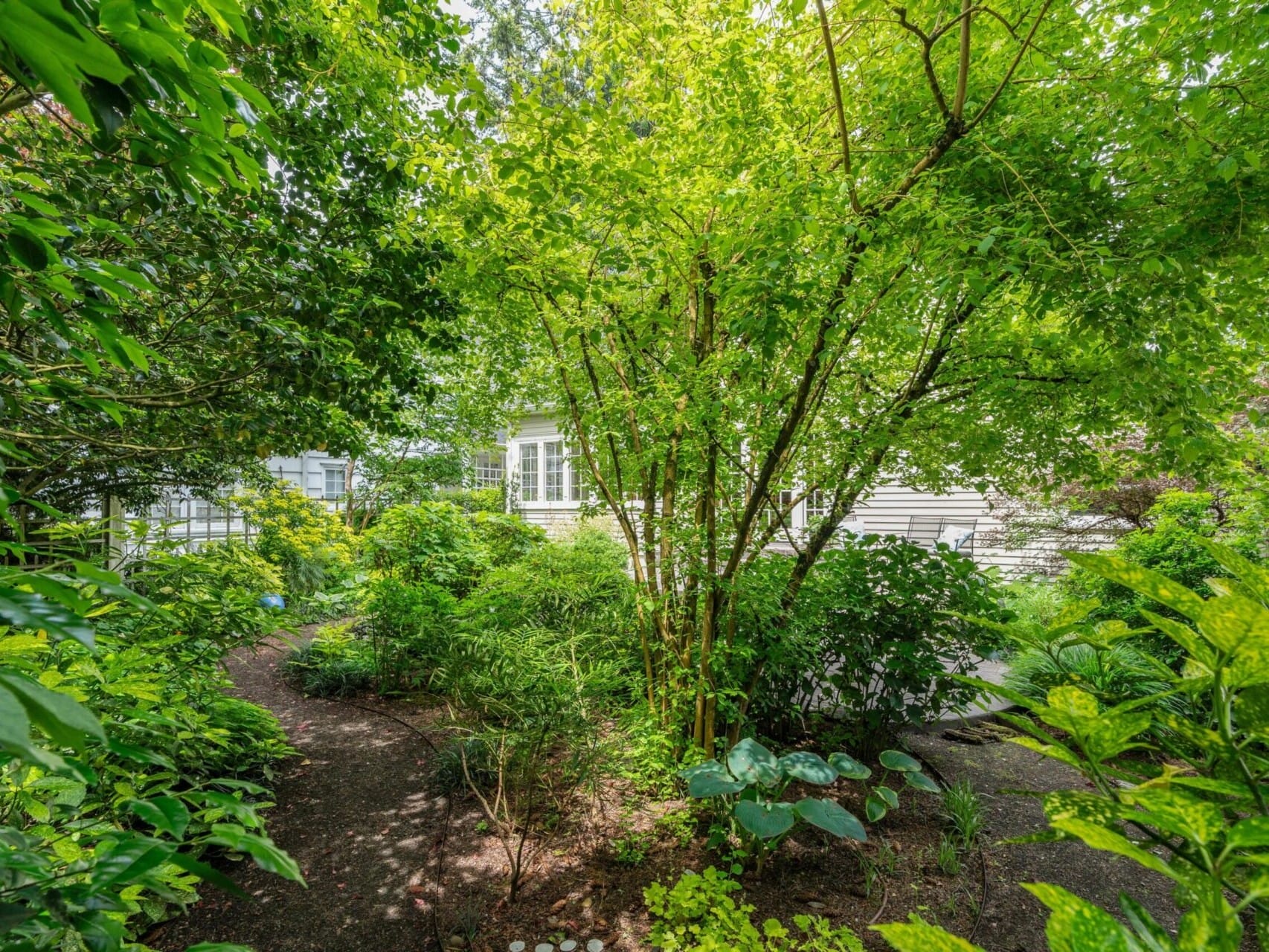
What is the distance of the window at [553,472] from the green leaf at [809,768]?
9.67 m

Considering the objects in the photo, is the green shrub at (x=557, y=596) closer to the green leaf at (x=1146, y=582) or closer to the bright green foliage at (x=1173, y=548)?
the green leaf at (x=1146, y=582)

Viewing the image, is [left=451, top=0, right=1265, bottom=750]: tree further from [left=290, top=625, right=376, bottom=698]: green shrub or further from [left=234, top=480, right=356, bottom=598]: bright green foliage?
[left=234, top=480, right=356, bottom=598]: bright green foliage

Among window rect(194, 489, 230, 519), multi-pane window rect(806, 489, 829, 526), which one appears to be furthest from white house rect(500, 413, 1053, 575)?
window rect(194, 489, 230, 519)

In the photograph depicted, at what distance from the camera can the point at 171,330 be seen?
2074 millimetres

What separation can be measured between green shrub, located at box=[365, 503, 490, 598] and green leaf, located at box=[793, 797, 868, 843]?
3.91 metres

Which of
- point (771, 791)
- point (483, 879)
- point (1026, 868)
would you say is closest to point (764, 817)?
point (771, 791)

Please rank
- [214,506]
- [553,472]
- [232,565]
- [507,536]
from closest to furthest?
[232,565] < [507,536] < [214,506] < [553,472]

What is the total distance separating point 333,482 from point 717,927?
44.6ft

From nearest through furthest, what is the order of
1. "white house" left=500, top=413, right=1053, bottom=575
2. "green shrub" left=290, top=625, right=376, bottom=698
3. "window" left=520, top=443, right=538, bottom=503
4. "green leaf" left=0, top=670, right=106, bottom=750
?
"green leaf" left=0, top=670, right=106, bottom=750
"green shrub" left=290, top=625, right=376, bottom=698
"white house" left=500, top=413, right=1053, bottom=575
"window" left=520, top=443, right=538, bottom=503

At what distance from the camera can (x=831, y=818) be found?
6.98 ft

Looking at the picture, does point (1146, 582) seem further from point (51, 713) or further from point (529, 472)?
point (529, 472)

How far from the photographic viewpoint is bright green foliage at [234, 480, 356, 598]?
749 centimetres

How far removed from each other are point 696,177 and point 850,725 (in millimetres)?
3338

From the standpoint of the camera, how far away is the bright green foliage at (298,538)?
749 cm
